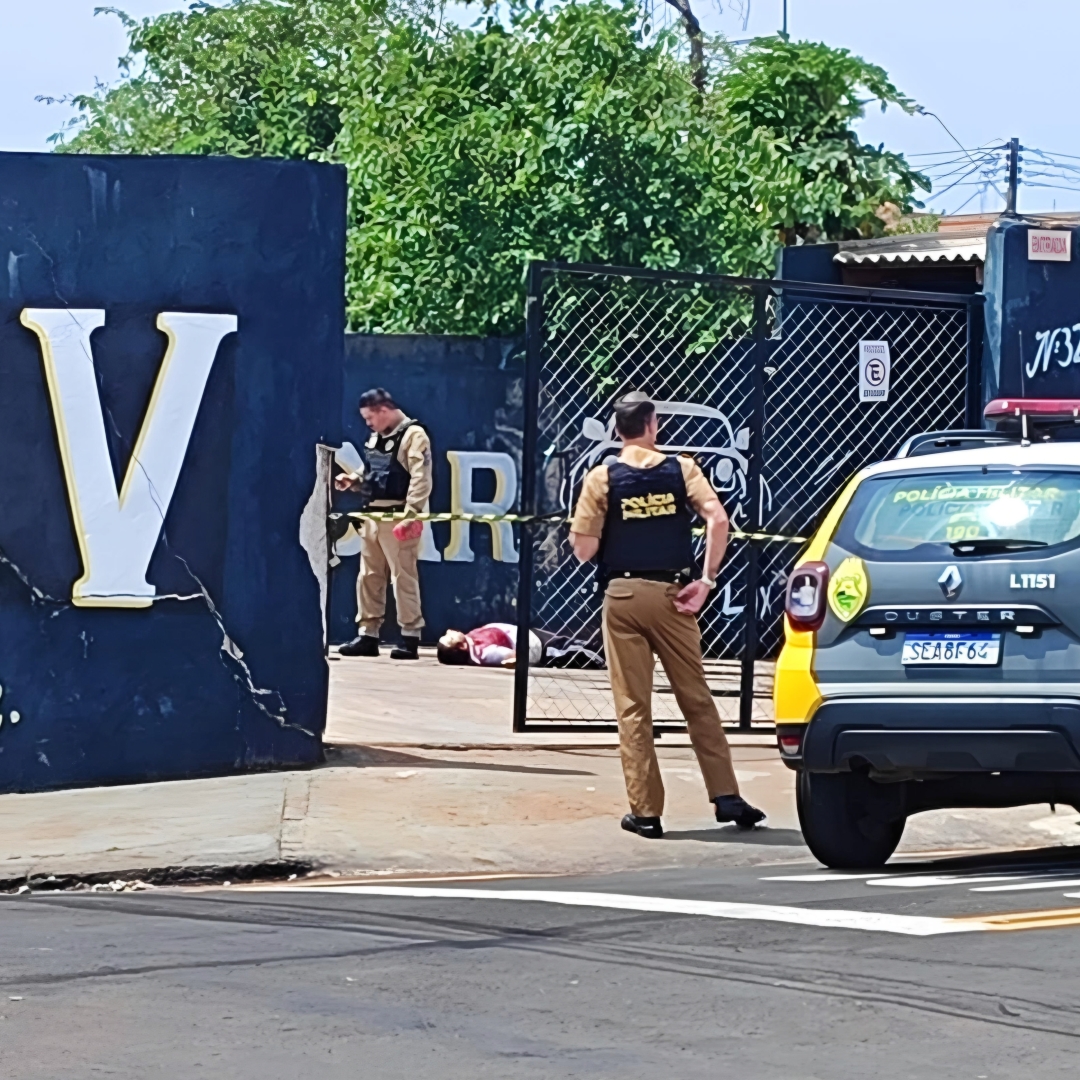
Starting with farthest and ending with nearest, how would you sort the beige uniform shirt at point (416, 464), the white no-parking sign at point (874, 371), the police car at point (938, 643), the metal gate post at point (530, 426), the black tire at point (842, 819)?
the beige uniform shirt at point (416, 464), the white no-parking sign at point (874, 371), the metal gate post at point (530, 426), the black tire at point (842, 819), the police car at point (938, 643)

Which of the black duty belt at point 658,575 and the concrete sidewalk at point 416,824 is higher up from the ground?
the black duty belt at point 658,575

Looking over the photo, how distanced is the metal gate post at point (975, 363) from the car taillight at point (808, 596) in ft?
19.0

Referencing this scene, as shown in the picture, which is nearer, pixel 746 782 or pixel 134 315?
pixel 134 315

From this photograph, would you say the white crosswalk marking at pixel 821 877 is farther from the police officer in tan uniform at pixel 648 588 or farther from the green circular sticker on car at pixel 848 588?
the police officer in tan uniform at pixel 648 588

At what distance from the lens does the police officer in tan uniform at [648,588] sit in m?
9.30

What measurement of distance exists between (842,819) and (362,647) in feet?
25.3

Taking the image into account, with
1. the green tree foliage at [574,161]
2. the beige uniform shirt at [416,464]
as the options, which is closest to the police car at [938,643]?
the beige uniform shirt at [416,464]

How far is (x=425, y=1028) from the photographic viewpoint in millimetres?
5223

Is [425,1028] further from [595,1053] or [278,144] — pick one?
[278,144]

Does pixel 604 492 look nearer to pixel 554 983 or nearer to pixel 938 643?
pixel 938 643

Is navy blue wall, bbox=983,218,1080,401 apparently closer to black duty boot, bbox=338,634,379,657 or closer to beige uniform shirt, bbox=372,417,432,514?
beige uniform shirt, bbox=372,417,432,514

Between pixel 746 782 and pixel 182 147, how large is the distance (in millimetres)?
20240

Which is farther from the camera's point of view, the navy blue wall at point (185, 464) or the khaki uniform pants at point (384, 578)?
the khaki uniform pants at point (384, 578)

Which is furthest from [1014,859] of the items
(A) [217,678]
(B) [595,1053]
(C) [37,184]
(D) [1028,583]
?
(C) [37,184]
